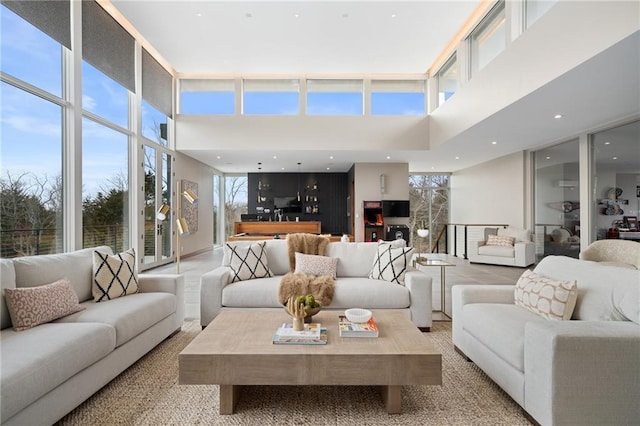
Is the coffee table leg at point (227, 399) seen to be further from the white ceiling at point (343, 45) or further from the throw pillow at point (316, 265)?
the white ceiling at point (343, 45)

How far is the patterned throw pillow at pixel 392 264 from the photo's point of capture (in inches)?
127

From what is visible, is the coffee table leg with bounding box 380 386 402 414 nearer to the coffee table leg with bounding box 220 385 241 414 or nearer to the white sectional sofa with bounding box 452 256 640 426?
the white sectional sofa with bounding box 452 256 640 426

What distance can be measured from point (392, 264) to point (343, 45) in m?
4.86

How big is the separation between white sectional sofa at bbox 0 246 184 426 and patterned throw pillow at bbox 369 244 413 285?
200cm

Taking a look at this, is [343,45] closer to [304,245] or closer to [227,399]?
[304,245]

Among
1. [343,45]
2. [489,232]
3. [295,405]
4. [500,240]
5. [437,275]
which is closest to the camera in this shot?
[295,405]

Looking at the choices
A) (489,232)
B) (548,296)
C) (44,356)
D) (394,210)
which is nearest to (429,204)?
(394,210)

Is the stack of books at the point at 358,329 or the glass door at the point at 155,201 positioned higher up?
the glass door at the point at 155,201

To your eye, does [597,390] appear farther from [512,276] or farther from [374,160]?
[374,160]

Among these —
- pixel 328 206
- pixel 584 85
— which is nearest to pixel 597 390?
pixel 584 85

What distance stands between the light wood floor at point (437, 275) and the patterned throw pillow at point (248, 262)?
815mm

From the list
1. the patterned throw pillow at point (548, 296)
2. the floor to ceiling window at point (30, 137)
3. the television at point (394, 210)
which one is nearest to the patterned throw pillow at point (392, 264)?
the patterned throw pillow at point (548, 296)

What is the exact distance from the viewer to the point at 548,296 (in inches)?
83.7

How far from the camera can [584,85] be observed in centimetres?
366
